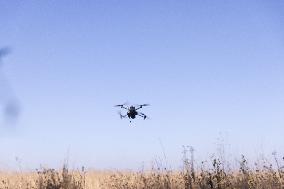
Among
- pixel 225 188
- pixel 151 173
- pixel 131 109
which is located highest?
pixel 131 109

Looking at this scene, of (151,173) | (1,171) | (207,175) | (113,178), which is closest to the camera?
(207,175)

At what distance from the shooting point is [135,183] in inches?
584

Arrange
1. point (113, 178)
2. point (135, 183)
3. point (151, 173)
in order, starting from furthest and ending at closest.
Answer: point (113, 178), point (135, 183), point (151, 173)

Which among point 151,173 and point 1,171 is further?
point 1,171

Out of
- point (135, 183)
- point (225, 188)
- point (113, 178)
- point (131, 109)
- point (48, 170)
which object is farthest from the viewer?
point (113, 178)

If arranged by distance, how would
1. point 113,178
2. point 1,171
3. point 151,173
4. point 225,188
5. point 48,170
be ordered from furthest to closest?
point 1,171
point 113,178
point 151,173
point 48,170
point 225,188

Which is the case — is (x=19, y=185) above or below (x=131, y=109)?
below

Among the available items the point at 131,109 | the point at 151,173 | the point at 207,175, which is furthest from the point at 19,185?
the point at 207,175

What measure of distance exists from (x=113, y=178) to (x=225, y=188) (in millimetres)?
6951

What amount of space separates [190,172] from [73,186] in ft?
10.4

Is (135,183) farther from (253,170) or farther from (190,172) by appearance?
(253,170)

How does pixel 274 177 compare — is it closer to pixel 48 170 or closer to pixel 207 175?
pixel 207 175

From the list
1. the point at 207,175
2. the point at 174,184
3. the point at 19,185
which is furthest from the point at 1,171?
the point at 207,175

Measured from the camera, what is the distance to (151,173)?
543 inches
